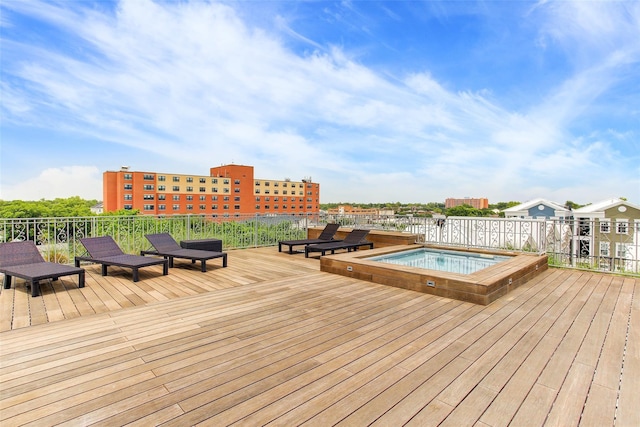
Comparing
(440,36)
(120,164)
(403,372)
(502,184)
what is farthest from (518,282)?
(120,164)

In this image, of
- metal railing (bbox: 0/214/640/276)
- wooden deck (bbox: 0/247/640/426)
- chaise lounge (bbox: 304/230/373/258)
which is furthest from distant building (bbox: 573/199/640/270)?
chaise lounge (bbox: 304/230/373/258)

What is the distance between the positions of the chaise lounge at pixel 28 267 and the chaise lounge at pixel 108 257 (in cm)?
58

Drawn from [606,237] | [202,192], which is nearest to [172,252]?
[606,237]

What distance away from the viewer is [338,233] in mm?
10219

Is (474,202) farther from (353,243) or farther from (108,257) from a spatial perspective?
(108,257)

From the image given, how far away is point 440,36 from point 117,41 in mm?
12968

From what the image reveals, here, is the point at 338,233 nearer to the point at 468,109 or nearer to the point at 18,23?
the point at 468,109

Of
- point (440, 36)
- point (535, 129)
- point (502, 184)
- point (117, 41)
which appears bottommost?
point (502, 184)

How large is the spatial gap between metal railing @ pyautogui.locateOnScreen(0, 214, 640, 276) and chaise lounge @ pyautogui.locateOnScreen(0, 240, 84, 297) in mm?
1233

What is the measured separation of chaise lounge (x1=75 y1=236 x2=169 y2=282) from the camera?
5.43 meters

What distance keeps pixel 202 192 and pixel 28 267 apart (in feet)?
245

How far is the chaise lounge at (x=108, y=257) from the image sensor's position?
543 centimetres

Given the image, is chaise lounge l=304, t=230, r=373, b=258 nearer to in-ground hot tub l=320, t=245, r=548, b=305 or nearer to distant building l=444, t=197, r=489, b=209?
in-ground hot tub l=320, t=245, r=548, b=305

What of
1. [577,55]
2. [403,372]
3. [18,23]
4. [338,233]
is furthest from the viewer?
[577,55]
